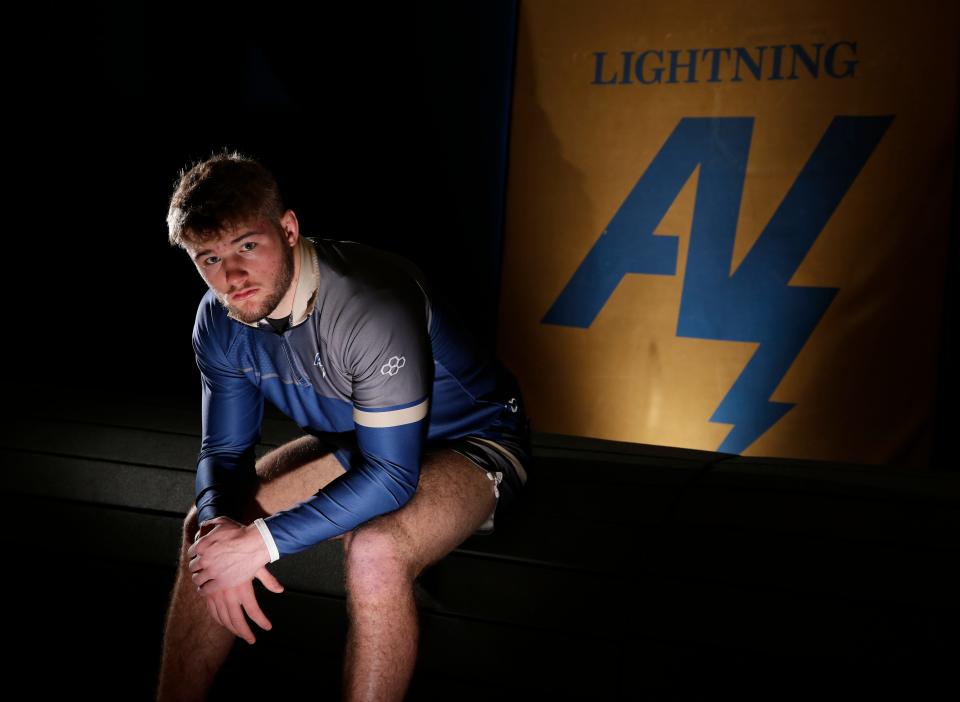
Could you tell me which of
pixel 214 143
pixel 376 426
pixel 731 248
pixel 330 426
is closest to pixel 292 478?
pixel 330 426

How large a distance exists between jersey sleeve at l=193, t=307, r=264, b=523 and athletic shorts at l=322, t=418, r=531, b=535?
183 millimetres

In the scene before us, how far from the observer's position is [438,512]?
54.2 inches

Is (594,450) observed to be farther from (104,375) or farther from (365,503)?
(104,375)

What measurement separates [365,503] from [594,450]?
0.88 meters

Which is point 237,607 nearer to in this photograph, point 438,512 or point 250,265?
point 438,512

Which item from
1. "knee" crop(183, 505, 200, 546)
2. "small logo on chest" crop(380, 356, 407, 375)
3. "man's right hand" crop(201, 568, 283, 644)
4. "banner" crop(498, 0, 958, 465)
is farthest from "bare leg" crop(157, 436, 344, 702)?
"banner" crop(498, 0, 958, 465)

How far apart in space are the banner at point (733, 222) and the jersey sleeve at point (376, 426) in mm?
1634

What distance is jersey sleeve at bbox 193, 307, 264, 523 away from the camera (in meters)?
1.51

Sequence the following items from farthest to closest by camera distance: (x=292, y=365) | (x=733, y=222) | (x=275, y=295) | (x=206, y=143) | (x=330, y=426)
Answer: (x=206, y=143) → (x=733, y=222) → (x=330, y=426) → (x=292, y=365) → (x=275, y=295)

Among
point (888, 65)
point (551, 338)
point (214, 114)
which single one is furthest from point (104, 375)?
point (888, 65)

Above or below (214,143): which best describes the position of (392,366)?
below

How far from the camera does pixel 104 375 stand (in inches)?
125

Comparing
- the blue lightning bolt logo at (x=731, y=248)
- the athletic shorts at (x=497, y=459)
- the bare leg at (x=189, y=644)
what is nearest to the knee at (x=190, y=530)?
the bare leg at (x=189, y=644)

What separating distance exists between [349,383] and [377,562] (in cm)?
33
